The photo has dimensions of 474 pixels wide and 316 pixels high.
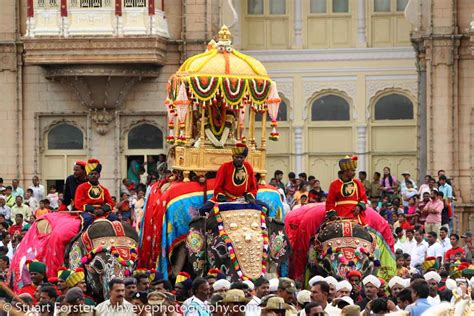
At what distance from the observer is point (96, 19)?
1702 inches

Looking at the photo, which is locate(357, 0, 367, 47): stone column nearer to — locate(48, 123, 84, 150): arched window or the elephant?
locate(48, 123, 84, 150): arched window

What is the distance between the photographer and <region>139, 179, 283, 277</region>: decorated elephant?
93.7 feet

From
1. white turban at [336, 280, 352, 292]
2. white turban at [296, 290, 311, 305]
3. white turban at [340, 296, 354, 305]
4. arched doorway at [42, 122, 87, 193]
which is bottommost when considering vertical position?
white turban at [340, 296, 354, 305]

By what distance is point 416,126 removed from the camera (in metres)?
45.2

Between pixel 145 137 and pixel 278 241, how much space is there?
16.7 m

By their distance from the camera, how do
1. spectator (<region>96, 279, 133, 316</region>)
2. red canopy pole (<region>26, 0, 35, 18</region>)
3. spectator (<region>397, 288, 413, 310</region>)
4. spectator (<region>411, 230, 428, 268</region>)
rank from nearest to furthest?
spectator (<region>96, 279, 133, 316</region>)
spectator (<region>397, 288, 413, 310</region>)
spectator (<region>411, 230, 428, 268</region>)
red canopy pole (<region>26, 0, 35, 18</region>)

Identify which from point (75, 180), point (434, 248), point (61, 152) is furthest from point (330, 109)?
point (75, 180)

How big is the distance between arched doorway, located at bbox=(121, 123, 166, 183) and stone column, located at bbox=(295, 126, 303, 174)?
318 cm

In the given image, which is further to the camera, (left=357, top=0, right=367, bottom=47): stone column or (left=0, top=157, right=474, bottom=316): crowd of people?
(left=357, top=0, right=367, bottom=47): stone column

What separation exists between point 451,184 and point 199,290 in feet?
65.3

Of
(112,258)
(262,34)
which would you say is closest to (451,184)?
(262,34)

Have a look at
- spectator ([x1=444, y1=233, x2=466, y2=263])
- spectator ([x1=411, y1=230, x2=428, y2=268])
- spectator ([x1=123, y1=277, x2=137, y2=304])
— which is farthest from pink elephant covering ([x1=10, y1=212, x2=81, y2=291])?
spectator ([x1=411, y1=230, x2=428, y2=268])

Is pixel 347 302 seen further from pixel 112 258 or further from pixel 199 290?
pixel 112 258

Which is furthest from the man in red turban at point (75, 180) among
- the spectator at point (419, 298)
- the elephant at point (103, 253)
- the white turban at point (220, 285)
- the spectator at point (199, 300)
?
the spectator at point (419, 298)
